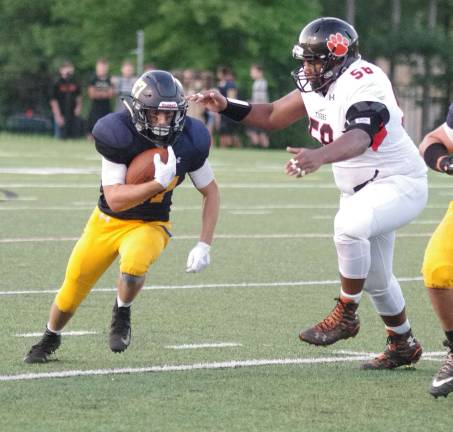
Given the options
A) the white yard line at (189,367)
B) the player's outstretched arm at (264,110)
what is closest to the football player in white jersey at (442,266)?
the white yard line at (189,367)

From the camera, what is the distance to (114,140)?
638cm

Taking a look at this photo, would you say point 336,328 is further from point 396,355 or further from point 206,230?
point 206,230

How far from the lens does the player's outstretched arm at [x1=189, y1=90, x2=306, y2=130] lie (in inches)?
275

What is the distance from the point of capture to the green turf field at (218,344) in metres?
5.44

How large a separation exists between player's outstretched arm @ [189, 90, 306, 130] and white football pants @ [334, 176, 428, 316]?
631 millimetres

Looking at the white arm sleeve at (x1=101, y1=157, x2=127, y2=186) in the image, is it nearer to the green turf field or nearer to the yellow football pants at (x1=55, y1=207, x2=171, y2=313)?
the yellow football pants at (x1=55, y1=207, x2=171, y2=313)

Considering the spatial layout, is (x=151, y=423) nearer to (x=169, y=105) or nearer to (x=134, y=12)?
(x=169, y=105)

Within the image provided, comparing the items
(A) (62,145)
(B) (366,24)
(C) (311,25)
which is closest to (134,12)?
(A) (62,145)

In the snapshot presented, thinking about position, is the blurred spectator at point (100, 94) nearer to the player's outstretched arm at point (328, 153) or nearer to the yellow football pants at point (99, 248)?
the yellow football pants at point (99, 248)

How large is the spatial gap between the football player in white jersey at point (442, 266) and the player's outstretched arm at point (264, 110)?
127cm

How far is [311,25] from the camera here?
260 inches

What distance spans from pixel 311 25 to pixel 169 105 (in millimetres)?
859

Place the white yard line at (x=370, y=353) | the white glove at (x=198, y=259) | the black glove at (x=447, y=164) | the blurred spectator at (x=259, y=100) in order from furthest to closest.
A: the blurred spectator at (x=259, y=100), the white yard line at (x=370, y=353), the white glove at (x=198, y=259), the black glove at (x=447, y=164)

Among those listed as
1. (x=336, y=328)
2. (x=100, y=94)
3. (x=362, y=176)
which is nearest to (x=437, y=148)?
(x=362, y=176)
